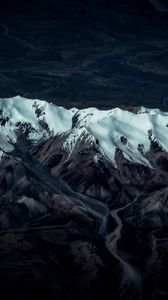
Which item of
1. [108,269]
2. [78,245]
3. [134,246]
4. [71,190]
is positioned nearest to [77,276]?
[108,269]

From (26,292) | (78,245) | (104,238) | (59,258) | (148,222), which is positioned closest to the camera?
(26,292)

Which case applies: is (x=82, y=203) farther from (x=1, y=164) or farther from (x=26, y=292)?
(x=26, y=292)

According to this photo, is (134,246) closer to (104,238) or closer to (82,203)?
(104,238)

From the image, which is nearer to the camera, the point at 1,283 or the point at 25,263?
the point at 1,283

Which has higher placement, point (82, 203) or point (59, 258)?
point (59, 258)

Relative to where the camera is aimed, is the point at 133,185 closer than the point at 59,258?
No

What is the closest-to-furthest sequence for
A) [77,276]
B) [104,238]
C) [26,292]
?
[26,292] → [77,276] → [104,238]

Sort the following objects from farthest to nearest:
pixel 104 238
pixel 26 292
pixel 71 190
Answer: pixel 71 190, pixel 104 238, pixel 26 292

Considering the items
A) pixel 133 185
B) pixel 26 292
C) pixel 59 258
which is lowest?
pixel 133 185

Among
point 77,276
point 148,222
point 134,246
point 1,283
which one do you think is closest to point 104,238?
point 134,246
